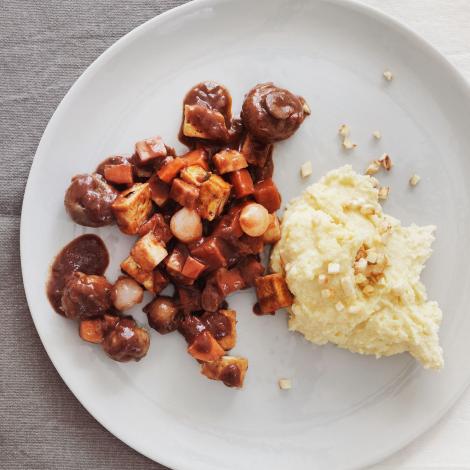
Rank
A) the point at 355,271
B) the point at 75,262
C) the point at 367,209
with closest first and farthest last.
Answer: the point at 355,271 → the point at 367,209 → the point at 75,262

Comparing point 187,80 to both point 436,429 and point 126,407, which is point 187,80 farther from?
point 436,429

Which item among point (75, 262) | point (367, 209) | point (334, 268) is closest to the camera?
point (334, 268)

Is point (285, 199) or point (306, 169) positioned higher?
point (306, 169)

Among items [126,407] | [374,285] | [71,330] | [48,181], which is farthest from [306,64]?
[126,407]

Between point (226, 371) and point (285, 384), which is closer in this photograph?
point (226, 371)

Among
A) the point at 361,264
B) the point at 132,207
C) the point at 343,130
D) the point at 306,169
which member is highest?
the point at 343,130

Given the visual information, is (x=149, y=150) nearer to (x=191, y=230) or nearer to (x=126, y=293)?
(x=191, y=230)

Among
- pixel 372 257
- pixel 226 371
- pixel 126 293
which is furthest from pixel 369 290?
pixel 126 293
